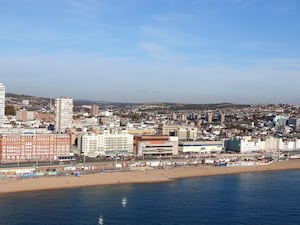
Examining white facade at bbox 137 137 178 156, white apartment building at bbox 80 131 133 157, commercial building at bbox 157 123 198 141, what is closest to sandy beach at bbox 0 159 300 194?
white facade at bbox 137 137 178 156

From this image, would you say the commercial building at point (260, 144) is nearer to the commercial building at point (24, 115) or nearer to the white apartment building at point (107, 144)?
the white apartment building at point (107, 144)

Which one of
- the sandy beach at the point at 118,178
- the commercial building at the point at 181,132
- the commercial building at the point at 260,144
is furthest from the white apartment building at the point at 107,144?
the commercial building at the point at 260,144

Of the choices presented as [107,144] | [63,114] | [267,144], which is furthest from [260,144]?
[63,114]

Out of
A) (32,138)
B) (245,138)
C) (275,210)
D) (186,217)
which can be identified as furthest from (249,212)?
(245,138)

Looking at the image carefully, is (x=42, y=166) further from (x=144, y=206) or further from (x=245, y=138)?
(x=245, y=138)

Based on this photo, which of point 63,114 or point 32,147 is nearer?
point 32,147

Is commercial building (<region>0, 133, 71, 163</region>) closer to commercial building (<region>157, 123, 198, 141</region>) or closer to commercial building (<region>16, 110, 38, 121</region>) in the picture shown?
commercial building (<region>157, 123, 198, 141</region>)

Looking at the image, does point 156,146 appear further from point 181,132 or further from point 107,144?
point 181,132
